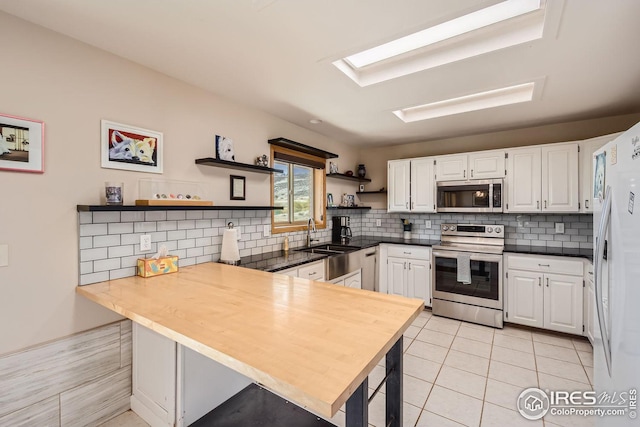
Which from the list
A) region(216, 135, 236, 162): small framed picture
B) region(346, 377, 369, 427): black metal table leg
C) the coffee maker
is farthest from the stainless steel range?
region(346, 377, 369, 427): black metal table leg

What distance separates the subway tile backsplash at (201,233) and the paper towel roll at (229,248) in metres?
0.12

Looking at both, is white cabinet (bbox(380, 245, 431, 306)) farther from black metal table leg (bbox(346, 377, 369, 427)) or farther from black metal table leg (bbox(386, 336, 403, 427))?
black metal table leg (bbox(346, 377, 369, 427))

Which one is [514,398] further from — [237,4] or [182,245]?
[237,4]

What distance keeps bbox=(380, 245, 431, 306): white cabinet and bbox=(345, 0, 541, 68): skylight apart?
8.35 feet

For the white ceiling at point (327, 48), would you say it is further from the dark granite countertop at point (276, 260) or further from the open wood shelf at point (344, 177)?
the dark granite countertop at point (276, 260)

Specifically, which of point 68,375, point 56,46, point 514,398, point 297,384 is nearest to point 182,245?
point 68,375

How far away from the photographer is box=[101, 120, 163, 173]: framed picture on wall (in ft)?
6.12

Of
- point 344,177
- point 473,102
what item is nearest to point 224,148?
point 344,177

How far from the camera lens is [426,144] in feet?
14.2

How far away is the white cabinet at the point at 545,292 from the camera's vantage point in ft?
9.70

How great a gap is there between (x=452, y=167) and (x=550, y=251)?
145 centimetres

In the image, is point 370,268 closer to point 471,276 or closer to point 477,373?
point 471,276

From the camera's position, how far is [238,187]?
9.06ft

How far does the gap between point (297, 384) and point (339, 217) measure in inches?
138
